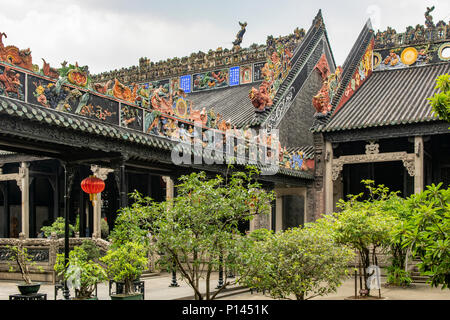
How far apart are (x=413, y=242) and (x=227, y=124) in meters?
9.32

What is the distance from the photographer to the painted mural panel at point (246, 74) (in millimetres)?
23391

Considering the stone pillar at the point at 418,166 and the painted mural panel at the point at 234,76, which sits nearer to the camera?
the stone pillar at the point at 418,166

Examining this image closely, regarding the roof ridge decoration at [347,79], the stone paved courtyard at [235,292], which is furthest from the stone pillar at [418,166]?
the stone paved courtyard at [235,292]

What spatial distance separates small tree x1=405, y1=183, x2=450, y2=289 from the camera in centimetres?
457

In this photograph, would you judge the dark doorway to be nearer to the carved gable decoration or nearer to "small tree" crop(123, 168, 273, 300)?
the carved gable decoration

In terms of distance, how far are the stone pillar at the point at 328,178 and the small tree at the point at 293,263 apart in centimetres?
1088

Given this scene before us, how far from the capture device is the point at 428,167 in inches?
749

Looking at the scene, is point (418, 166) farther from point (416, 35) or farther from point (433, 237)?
point (433, 237)

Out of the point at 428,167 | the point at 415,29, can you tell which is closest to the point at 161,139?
Result: the point at 428,167

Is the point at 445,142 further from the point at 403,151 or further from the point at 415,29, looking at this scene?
the point at 415,29

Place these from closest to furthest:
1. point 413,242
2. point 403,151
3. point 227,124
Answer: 1. point 413,242
2. point 227,124
3. point 403,151

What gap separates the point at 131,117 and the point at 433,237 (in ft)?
23.3

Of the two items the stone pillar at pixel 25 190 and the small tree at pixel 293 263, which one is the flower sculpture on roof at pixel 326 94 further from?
the small tree at pixel 293 263

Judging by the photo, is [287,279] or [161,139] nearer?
[287,279]
